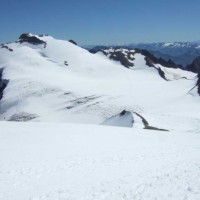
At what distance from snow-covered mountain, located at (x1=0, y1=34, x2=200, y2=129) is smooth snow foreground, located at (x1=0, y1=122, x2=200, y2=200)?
56.6 feet

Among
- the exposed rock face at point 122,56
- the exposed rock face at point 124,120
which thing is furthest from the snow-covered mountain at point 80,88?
the exposed rock face at point 124,120

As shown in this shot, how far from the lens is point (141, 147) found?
25.2m

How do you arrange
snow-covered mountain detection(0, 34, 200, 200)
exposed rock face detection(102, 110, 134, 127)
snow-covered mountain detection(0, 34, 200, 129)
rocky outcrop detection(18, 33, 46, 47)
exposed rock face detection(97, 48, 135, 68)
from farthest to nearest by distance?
rocky outcrop detection(18, 33, 46, 47) → exposed rock face detection(97, 48, 135, 68) → snow-covered mountain detection(0, 34, 200, 129) → exposed rock face detection(102, 110, 134, 127) → snow-covered mountain detection(0, 34, 200, 200)

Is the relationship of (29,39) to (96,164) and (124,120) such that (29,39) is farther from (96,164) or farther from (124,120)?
(96,164)

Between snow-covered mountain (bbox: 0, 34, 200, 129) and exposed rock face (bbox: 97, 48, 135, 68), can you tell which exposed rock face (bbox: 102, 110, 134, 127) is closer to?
snow-covered mountain (bbox: 0, 34, 200, 129)

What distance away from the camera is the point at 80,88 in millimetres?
90312

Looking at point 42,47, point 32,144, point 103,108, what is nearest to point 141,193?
point 32,144

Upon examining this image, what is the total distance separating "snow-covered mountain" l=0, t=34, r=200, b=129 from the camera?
245 ft

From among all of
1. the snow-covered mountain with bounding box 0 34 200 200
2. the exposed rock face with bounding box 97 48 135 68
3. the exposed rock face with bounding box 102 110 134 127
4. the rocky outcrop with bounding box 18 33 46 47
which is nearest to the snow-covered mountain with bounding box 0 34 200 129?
the snow-covered mountain with bounding box 0 34 200 200

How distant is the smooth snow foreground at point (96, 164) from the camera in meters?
14.2

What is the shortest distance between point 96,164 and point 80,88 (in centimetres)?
7131

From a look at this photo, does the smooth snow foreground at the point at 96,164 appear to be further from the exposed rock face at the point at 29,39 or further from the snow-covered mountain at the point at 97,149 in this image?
→ the exposed rock face at the point at 29,39

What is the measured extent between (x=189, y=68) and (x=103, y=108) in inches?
4057

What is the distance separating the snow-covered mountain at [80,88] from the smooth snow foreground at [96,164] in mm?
17262
